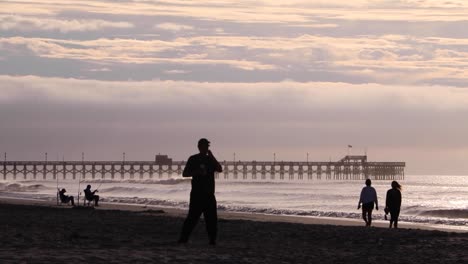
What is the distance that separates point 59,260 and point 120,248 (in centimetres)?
193

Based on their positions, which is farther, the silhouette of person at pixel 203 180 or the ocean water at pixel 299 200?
the ocean water at pixel 299 200

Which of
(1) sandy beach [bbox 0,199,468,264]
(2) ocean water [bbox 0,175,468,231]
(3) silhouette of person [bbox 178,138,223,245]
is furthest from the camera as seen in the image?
(2) ocean water [bbox 0,175,468,231]

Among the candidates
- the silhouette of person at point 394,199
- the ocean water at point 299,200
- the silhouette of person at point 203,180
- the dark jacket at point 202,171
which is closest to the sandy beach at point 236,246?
the silhouette of person at point 203,180

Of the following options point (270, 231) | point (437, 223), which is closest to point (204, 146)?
point (270, 231)

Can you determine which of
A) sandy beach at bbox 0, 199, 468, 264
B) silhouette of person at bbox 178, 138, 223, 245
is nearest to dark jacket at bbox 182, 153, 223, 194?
silhouette of person at bbox 178, 138, 223, 245

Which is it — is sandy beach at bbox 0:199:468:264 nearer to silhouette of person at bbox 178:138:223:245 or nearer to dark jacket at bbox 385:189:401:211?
silhouette of person at bbox 178:138:223:245

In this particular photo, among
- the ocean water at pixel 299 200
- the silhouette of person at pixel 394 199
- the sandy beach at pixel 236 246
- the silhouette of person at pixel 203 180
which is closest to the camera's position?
the sandy beach at pixel 236 246

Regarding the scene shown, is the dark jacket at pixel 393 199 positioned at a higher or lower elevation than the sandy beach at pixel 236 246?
higher

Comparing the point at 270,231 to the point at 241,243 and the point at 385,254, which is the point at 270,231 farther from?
the point at 385,254

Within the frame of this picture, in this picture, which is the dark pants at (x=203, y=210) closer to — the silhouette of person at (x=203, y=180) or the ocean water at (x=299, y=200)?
the silhouette of person at (x=203, y=180)

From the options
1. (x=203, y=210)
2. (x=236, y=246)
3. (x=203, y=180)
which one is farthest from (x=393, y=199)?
(x=203, y=180)

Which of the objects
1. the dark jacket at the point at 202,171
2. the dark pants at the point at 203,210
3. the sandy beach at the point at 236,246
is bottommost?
the sandy beach at the point at 236,246

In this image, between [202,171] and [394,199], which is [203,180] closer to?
[202,171]

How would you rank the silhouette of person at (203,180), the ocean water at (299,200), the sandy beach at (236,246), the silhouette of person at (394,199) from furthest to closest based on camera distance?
the ocean water at (299,200), the silhouette of person at (394,199), the silhouette of person at (203,180), the sandy beach at (236,246)
